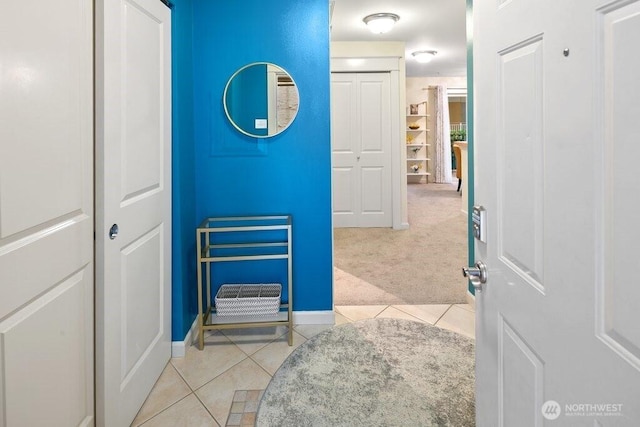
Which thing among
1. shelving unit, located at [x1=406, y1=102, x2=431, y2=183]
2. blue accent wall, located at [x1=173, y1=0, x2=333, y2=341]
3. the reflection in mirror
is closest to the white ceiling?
blue accent wall, located at [x1=173, y1=0, x2=333, y2=341]

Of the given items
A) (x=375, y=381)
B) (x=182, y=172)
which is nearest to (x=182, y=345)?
(x=182, y=172)

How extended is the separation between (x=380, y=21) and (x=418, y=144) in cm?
557

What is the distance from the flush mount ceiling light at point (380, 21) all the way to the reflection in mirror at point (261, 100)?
7.49 ft

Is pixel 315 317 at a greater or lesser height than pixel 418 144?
lesser

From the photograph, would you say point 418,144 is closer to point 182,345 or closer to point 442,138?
point 442,138

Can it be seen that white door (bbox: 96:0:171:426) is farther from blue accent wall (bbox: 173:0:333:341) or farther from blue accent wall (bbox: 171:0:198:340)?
blue accent wall (bbox: 173:0:333:341)

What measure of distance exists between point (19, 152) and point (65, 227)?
0.30 metres

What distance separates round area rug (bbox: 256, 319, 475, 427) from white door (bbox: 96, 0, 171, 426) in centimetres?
61

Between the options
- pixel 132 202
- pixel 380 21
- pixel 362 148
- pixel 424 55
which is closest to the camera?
pixel 132 202

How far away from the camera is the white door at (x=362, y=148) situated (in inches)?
208

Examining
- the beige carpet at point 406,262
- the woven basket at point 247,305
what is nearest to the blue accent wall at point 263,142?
the woven basket at point 247,305

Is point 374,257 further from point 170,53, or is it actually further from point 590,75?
point 590,75

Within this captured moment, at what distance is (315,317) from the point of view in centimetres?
267

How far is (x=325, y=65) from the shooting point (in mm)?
2543
